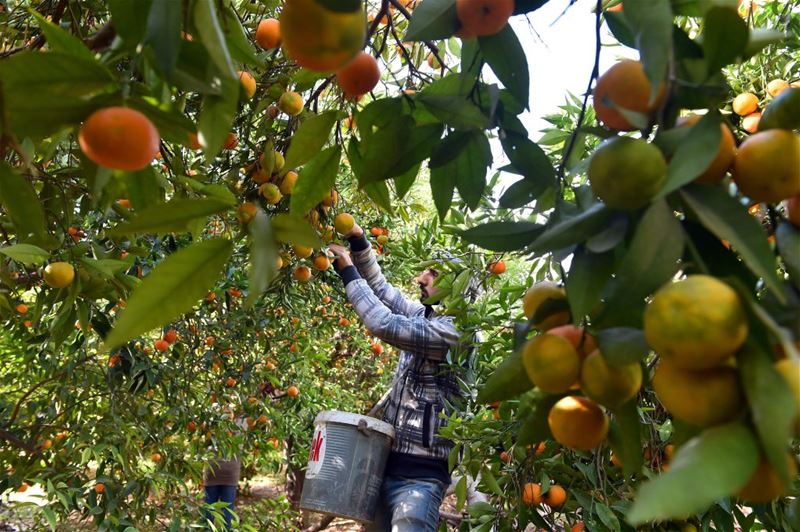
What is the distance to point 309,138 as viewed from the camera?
0.92 metres

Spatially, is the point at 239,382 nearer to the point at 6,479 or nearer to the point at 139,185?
the point at 6,479

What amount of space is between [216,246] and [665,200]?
1.33ft

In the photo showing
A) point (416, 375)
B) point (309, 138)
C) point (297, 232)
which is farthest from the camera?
point (416, 375)

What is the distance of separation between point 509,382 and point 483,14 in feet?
1.28

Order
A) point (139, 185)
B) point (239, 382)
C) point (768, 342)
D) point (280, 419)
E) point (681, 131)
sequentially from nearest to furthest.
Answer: point (768, 342)
point (681, 131)
point (139, 185)
point (239, 382)
point (280, 419)

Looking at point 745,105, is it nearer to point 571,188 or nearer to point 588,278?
point 571,188

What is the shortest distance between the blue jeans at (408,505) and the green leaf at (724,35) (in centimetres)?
250

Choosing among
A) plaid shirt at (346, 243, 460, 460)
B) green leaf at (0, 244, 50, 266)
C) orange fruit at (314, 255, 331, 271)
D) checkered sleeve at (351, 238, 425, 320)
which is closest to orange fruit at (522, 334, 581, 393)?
green leaf at (0, 244, 50, 266)

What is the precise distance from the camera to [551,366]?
55 centimetres

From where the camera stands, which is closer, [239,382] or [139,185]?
[139,185]

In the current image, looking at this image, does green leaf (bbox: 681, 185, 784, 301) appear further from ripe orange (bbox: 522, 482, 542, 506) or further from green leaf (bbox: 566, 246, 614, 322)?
ripe orange (bbox: 522, 482, 542, 506)

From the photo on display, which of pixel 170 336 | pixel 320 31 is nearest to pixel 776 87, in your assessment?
pixel 320 31

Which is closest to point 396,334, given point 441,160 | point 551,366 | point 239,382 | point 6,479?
point 239,382

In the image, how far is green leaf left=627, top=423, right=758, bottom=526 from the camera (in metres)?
0.34
